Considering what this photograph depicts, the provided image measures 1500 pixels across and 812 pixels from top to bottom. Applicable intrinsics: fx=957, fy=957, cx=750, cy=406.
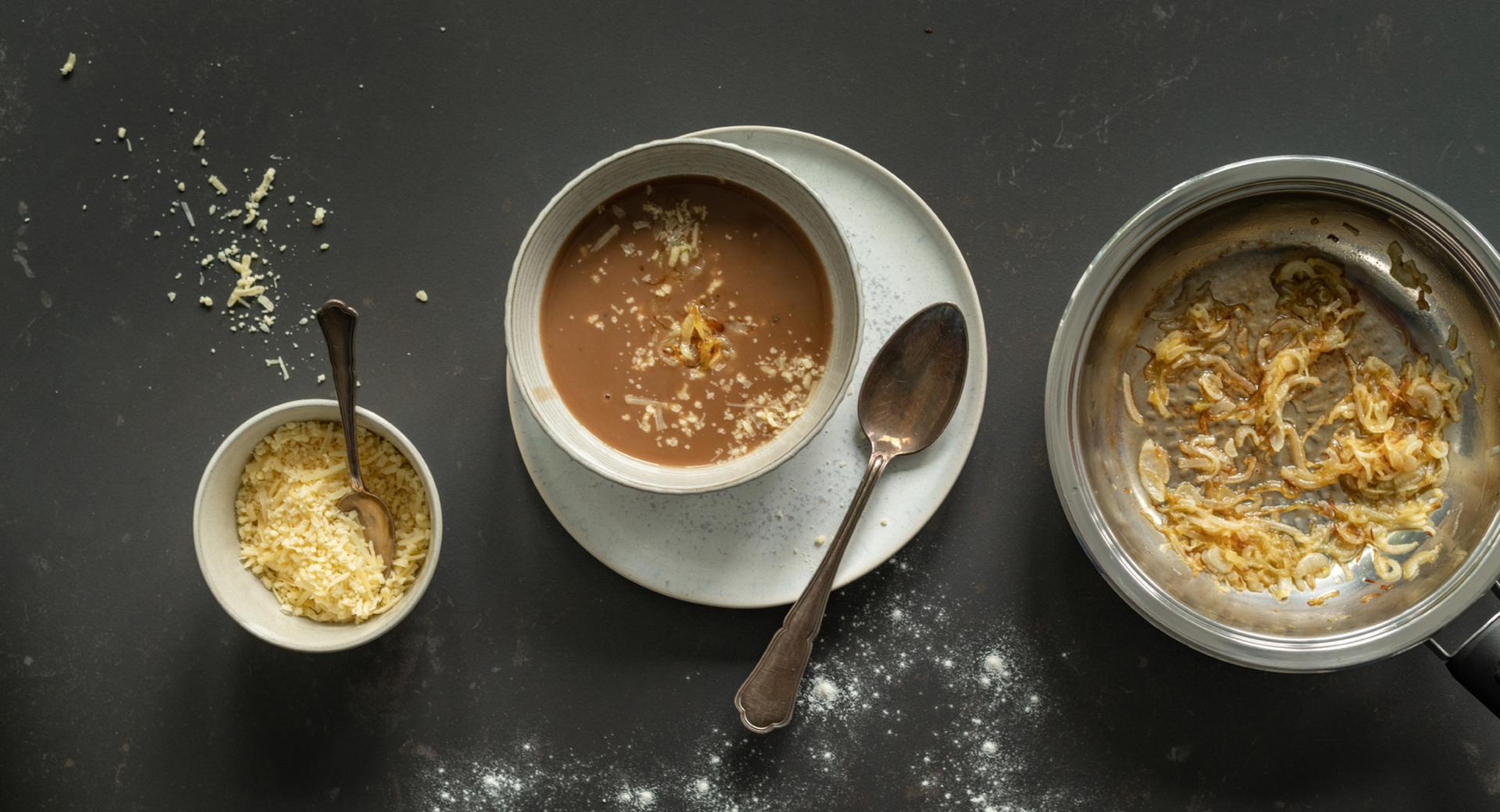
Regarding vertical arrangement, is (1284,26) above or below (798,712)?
above

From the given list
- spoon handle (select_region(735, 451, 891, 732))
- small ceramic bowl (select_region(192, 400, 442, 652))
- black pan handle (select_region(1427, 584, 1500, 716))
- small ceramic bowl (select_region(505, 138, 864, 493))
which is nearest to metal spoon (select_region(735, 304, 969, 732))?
spoon handle (select_region(735, 451, 891, 732))

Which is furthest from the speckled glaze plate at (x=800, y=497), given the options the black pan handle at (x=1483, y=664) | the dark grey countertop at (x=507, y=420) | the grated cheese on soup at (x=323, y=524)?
the black pan handle at (x=1483, y=664)

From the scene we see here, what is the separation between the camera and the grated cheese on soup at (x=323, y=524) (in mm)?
1704

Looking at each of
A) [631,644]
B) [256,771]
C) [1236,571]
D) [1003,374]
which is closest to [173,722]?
[256,771]

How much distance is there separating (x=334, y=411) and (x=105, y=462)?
57cm

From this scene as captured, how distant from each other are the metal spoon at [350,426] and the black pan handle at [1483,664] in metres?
1.90

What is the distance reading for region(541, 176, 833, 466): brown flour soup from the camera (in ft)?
5.45

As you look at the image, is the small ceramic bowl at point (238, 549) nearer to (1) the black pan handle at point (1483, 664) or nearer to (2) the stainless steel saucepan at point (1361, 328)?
(2) the stainless steel saucepan at point (1361, 328)

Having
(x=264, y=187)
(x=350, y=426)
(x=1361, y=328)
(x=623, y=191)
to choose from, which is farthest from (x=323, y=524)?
(x=1361, y=328)

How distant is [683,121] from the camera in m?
1.86

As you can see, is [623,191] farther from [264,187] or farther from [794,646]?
[794,646]

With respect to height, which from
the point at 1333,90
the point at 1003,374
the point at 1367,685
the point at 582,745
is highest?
the point at 1333,90

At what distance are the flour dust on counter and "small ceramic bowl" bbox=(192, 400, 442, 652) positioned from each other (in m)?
0.35

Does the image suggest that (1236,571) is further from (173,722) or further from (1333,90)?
(173,722)
